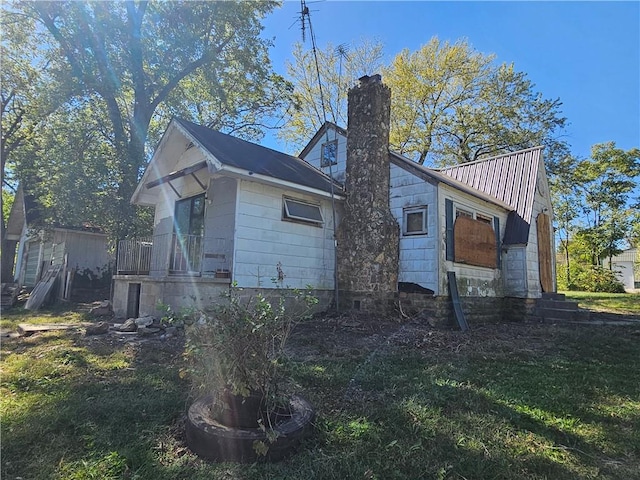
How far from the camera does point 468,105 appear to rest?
21.0 metres

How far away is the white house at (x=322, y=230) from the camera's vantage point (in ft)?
26.2

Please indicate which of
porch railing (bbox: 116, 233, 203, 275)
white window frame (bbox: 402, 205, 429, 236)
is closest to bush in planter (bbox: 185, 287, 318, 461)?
porch railing (bbox: 116, 233, 203, 275)

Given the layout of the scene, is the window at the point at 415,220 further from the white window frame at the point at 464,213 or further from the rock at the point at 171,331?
the rock at the point at 171,331

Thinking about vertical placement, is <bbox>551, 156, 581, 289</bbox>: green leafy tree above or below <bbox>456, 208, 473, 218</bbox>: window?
above

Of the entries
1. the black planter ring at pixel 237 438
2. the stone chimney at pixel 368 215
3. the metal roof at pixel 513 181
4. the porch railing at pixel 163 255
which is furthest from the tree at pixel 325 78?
the black planter ring at pixel 237 438

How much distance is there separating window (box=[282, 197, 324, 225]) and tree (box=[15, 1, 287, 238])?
746cm

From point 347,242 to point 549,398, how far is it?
19.4 feet

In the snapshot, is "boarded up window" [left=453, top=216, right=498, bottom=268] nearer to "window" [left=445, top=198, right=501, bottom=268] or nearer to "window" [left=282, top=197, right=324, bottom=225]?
"window" [left=445, top=198, right=501, bottom=268]

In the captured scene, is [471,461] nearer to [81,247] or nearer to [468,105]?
[81,247]

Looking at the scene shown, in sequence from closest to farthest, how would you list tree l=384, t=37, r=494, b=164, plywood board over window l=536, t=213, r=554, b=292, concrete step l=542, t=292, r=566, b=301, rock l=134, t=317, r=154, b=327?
rock l=134, t=317, r=154, b=327 < concrete step l=542, t=292, r=566, b=301 < plywood board over window l=536, t=213, r=554, b=292 < tree l=384, t=37, r=494, b=164

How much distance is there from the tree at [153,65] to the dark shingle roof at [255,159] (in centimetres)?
588

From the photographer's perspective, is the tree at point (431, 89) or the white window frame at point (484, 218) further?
the tree at point (431, 89)

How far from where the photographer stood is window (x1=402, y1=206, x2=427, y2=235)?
903cm

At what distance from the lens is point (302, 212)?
357 inches
